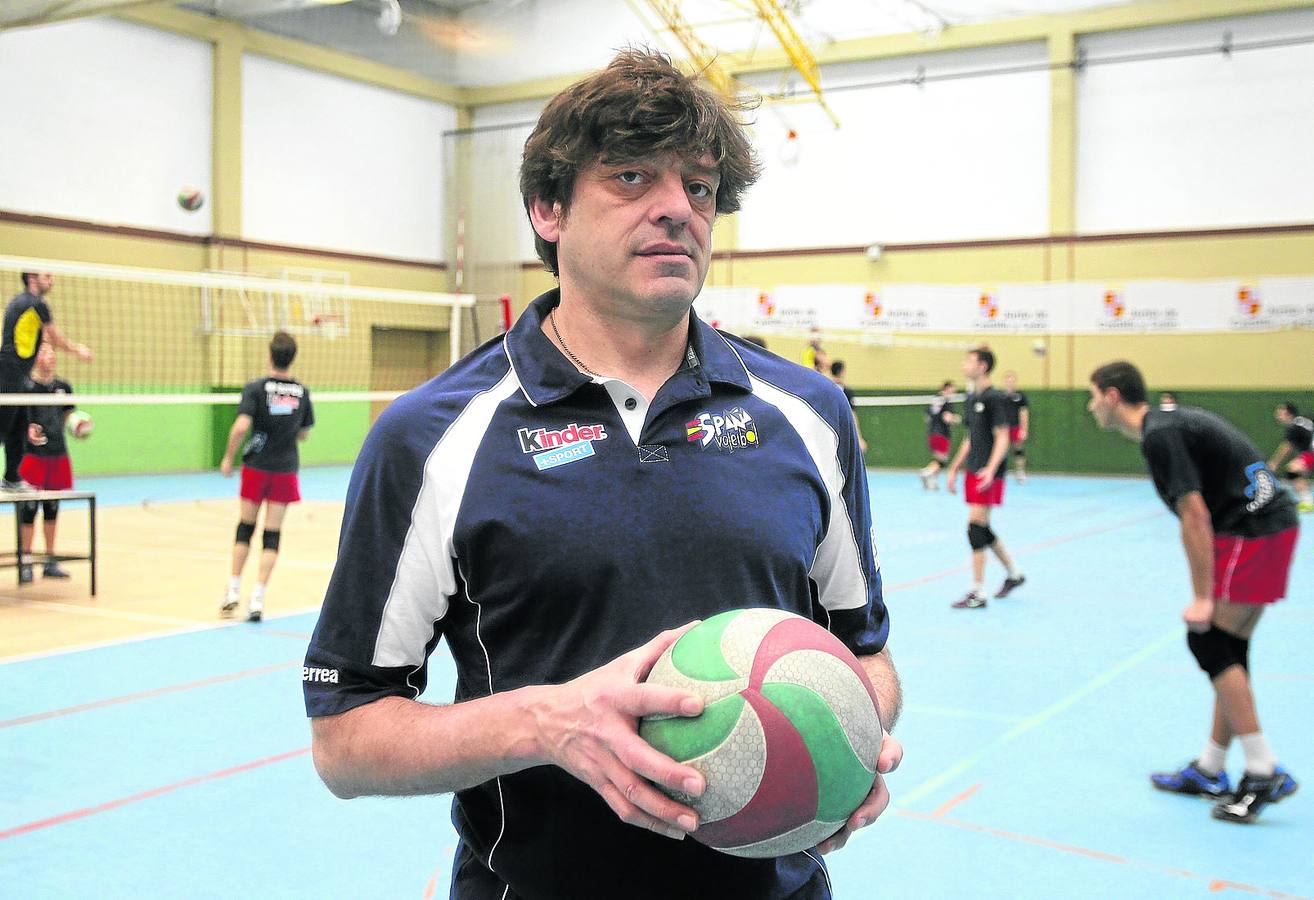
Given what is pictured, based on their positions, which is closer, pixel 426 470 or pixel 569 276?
pixel 426 470

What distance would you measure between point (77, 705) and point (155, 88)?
17427 mm

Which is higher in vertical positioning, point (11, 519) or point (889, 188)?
point (889, 188)

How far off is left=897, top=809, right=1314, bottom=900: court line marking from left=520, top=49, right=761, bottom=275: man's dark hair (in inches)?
136

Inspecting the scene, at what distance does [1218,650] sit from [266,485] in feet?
21.2

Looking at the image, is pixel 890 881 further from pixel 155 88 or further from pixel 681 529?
pixel 155 88

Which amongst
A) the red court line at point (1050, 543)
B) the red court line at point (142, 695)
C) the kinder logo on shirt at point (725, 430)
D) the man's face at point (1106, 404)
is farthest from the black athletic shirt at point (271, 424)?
the kinder logo on shirt at point (725, 430)

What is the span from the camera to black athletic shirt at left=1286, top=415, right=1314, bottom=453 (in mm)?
16641

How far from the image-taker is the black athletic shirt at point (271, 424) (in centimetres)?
866

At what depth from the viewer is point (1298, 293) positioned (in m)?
20.3

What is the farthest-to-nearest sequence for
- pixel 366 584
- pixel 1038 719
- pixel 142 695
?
1. pixel 142 695
2. pixel 1038 719
3. pixel 366 584

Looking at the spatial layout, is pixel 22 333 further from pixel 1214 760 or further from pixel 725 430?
pixel 725 430

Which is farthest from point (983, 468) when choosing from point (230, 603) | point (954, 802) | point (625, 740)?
point (625, 740)

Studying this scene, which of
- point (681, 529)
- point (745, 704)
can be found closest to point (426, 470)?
point (681, 529)

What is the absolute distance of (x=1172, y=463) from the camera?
4965 mm
